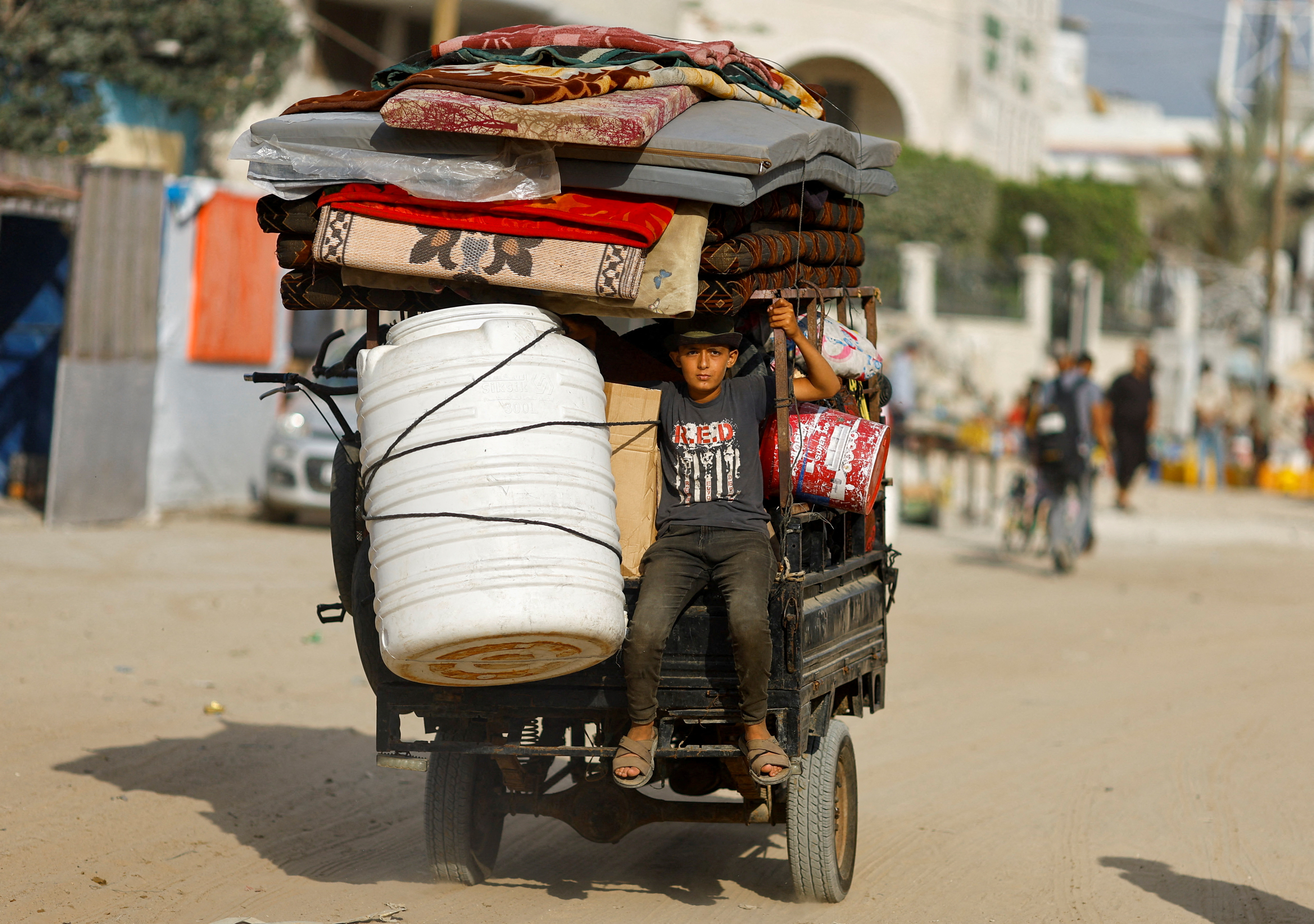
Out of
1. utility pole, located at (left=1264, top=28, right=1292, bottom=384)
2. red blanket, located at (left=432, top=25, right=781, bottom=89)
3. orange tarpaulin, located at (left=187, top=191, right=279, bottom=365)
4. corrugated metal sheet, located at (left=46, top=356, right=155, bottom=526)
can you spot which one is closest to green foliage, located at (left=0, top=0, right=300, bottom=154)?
orange tarpaulin, located at (left=187, top=191, right=279, bottom=365)

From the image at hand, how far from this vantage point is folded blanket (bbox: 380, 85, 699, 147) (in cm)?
441

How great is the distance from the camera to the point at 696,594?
473 centimetres

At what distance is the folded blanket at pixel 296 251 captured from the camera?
16.1 ft

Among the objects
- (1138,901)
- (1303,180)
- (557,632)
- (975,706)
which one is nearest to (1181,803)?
(1138,901)

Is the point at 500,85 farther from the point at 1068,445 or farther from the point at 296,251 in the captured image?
the point at 1068,445

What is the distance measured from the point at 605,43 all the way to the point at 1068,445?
32.7 feet

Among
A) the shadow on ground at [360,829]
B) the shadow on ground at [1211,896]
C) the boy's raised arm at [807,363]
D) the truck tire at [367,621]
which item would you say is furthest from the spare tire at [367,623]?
the shadow on ground at [1211,896]

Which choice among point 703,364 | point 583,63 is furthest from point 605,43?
point 703,364

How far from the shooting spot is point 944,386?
25.4 m

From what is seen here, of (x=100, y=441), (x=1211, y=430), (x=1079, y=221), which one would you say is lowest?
(x=100, y=441)

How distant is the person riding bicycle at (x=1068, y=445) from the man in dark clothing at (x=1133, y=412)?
17.1 feet

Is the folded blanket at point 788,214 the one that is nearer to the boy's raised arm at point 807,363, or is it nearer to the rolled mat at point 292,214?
the boy's raised arm at point 807,363

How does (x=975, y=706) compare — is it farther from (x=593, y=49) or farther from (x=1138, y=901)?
(x=593, y=49)

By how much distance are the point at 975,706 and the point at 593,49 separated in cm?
514
